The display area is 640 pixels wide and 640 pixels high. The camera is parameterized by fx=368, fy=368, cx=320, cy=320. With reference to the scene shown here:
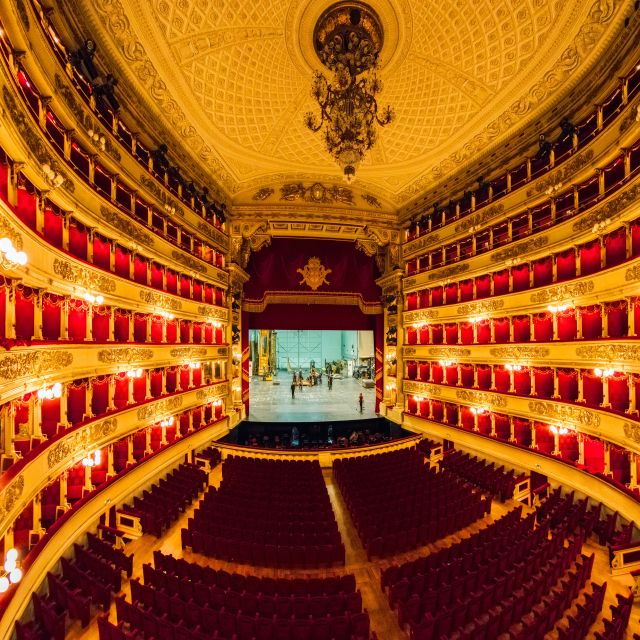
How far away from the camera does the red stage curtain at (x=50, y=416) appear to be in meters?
7.34

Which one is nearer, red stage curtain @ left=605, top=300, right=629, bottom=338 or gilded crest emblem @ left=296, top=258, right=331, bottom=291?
red stage curtain @ left=605, top=300, right=629, bottom=338

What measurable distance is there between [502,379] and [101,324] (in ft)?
41.8

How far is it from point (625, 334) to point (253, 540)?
1023 centimetres

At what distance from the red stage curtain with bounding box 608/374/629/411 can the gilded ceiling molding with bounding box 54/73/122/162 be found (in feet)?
44.8

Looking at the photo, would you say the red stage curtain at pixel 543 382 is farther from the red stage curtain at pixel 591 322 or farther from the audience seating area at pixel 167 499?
the audience seating area at pixel 167 499

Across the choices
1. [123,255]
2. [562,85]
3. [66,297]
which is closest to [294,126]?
[123,255]

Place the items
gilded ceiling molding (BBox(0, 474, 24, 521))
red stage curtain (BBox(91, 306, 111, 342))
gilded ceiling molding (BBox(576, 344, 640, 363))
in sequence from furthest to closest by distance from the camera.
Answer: red stage curtain (BBox(91, 306, 111, 342)) → gilded ceiling molding (BBox(576, 344, 640, 363)) → gilded ceiling molding (BBox(0, 474, 24, 521))

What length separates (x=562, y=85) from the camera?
1018 cm

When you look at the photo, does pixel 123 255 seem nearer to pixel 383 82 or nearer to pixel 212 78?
pixel 212 78

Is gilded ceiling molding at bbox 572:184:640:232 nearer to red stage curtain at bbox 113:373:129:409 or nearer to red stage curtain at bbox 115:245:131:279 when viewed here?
red stage curtain at bbox 115:245:131:279

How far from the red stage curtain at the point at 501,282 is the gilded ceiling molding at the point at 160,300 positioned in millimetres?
11178

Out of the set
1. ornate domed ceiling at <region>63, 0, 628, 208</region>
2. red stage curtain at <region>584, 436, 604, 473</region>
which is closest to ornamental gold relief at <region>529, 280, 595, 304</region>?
red stage curtain at <region>584, 436, 604, 473</region>

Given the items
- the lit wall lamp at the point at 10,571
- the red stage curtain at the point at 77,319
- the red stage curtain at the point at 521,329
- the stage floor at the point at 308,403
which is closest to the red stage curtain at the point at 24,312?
the red stage curtain at the point at 77,319

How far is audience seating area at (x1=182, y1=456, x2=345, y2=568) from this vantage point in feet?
27.5
